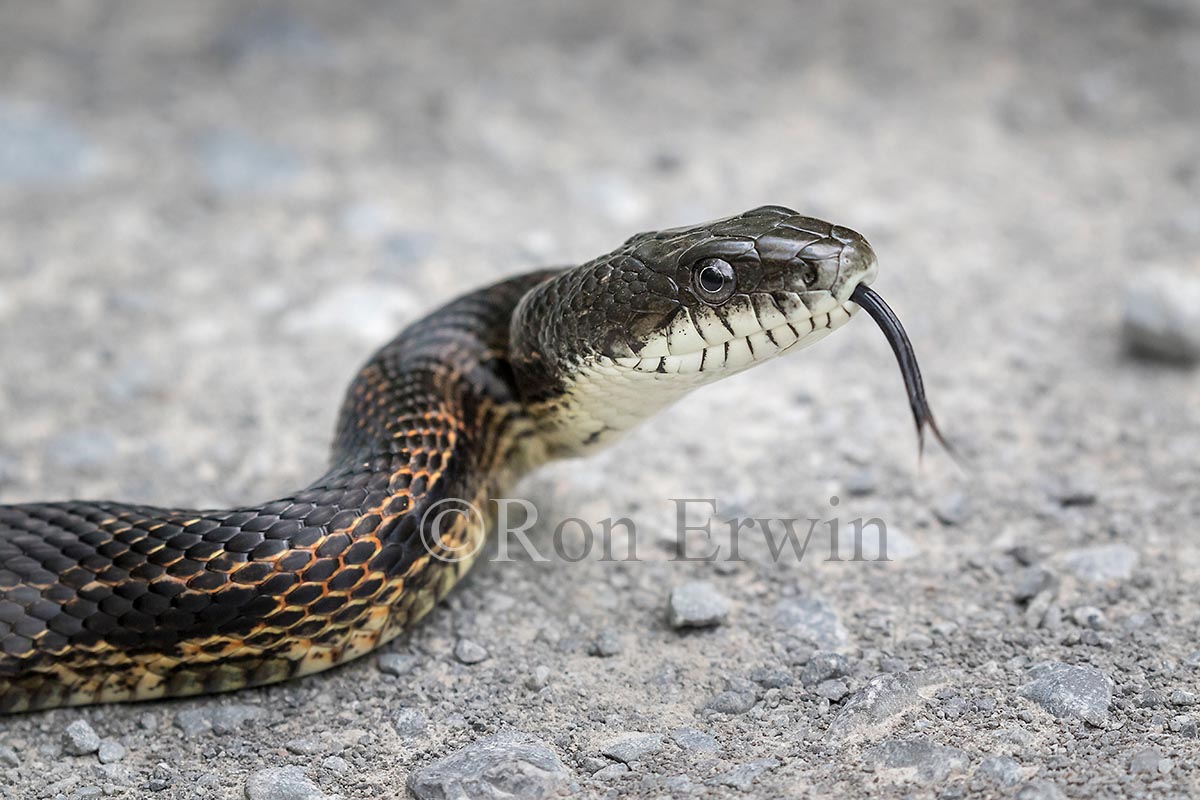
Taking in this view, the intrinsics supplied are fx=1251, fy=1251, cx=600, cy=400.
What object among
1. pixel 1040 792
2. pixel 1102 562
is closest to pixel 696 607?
pixel 1040 792

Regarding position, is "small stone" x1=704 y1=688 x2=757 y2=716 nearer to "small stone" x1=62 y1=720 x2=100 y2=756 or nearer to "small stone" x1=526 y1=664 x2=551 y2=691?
"small stone" x1=526 y1=664 x2=551 y2=691

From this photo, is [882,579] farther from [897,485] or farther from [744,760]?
[744,760]

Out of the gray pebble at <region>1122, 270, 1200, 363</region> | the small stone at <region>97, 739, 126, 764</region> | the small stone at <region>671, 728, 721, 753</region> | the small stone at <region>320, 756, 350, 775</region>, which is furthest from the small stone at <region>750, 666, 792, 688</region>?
the gray pebble at <region>1122, 270, 1200, 363</region>

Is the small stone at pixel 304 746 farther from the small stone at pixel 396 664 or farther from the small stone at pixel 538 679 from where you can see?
the small stone at pixel 538 679

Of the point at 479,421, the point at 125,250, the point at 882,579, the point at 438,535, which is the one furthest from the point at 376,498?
the point at 125,250

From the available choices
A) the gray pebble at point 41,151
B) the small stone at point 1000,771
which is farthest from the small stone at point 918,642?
the gray pebble at point 41,151
